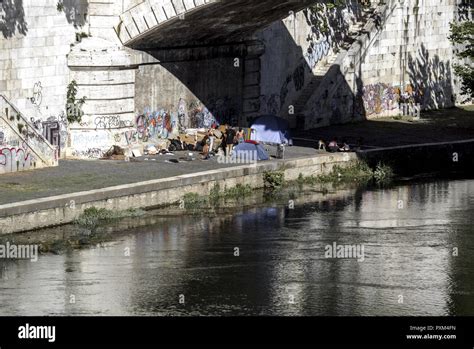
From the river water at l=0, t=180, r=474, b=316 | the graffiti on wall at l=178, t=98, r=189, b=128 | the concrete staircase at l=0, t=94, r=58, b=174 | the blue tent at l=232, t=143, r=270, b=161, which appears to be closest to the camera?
the river water at l=0, t=180, r=474, b=316

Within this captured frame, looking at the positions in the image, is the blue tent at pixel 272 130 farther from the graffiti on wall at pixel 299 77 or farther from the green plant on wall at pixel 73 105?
the green plant on wall at pixel 73 105

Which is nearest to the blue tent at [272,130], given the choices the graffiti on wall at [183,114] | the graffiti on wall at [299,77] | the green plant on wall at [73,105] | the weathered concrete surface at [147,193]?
the graffiti on wall at [183,114]

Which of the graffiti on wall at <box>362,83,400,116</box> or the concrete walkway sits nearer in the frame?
the concrete walkway

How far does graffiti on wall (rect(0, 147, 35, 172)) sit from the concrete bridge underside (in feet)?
20.0

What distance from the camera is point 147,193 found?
43469mm

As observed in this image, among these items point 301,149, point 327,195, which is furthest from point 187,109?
point 327,195

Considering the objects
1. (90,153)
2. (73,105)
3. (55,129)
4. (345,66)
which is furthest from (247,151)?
(345,66)

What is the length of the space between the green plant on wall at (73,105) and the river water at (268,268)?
278 inches

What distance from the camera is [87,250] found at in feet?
128

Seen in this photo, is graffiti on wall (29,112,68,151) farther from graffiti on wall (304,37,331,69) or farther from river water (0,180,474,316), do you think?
graffiti on wall (304,37,331,69)

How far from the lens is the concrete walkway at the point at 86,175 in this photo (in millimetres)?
42031

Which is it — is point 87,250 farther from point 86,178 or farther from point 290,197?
point 290,197

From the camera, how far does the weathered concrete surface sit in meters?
39.6

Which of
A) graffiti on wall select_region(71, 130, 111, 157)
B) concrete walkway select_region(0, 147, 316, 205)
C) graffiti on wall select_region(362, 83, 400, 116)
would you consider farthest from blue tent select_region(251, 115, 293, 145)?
graffiti on wall select_region(362, 83, 400, 116)
